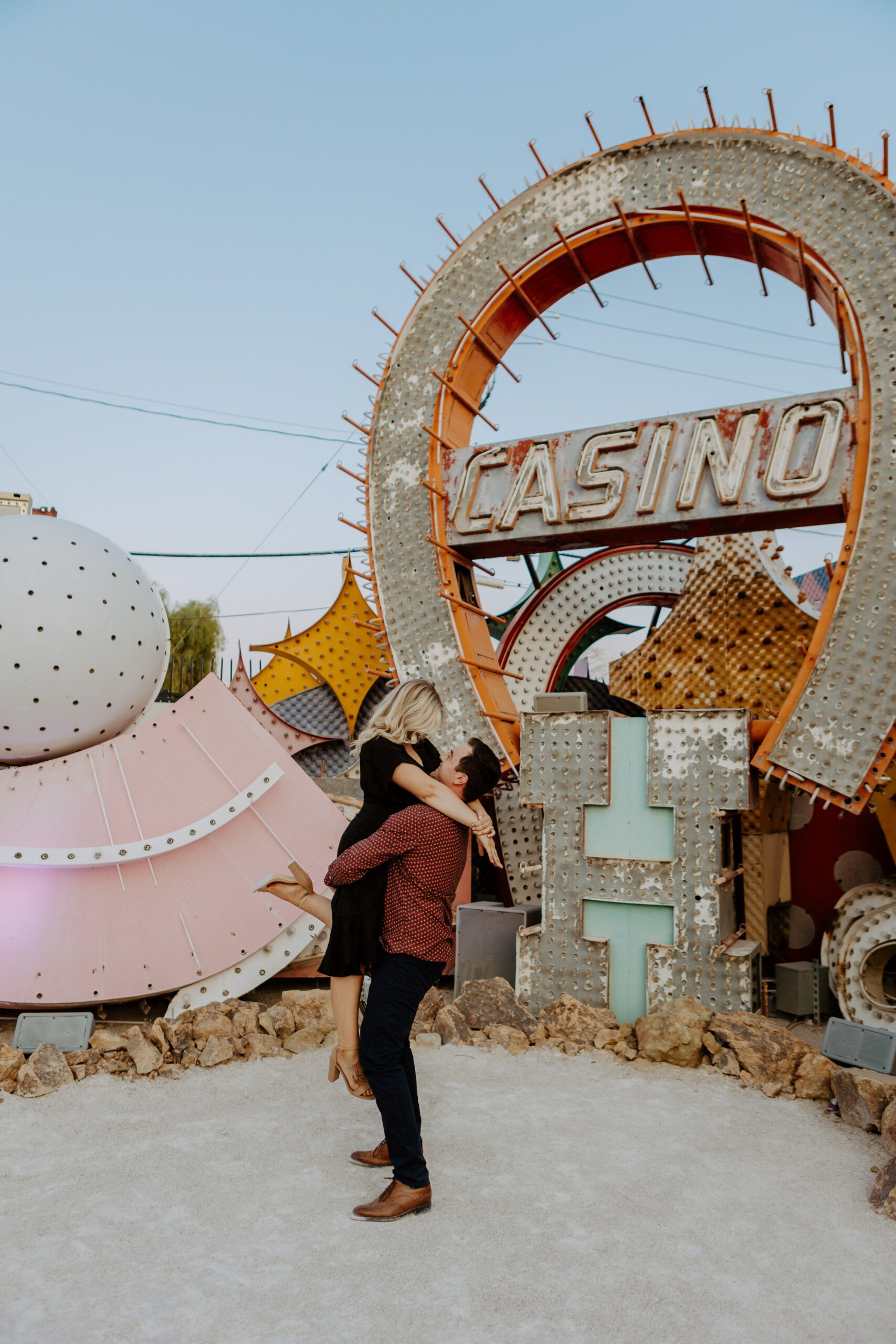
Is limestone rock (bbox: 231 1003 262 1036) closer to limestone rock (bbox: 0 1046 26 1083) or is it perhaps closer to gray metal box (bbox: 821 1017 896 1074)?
limestone rock (bbox: 0 1046 26 1083)

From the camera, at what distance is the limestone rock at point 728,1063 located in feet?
14.7

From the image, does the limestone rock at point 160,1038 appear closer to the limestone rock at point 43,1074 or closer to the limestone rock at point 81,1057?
the limestone rock at point 81,1057

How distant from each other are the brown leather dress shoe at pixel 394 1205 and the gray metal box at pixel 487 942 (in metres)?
2.80

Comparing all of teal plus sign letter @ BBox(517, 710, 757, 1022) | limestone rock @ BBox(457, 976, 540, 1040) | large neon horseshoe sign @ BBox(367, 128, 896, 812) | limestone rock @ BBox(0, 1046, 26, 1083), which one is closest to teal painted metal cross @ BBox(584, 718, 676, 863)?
teal plus sign letter @ BBox(517, 710, 757, 1022)

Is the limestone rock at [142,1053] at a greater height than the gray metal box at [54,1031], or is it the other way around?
the gray metal box at [54,1031]

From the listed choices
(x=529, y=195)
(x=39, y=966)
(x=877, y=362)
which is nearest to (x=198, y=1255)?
(x=39, y=966)

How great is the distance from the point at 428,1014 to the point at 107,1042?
1.67 meters

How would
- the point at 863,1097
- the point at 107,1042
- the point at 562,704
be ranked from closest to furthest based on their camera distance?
the point at 863,1097, the point at 107,1042, the point at 562,704

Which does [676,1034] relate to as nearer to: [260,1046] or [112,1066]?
[260,1046]

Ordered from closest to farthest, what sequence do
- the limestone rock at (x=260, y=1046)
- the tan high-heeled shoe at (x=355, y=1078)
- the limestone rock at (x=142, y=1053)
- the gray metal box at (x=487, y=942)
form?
the tan high-heeled shoe at (x=355, y=1078) → the limestone rock at (x=142, y=1053) → the limestone rock at (x=260, y=1046) → the gray metal box at (x=487, y=942)

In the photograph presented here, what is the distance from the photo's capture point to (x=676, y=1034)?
4664mm

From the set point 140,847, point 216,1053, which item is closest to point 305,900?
point 216,1053

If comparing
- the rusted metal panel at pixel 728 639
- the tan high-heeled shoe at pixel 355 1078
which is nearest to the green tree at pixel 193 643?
the rusted metal panel at pixel 728 639

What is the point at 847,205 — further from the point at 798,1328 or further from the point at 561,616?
the point at 798,1328
